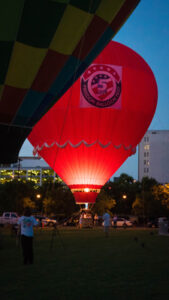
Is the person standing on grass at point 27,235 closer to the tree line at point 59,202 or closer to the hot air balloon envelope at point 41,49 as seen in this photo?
the hot air balloon envelope at point 41,49

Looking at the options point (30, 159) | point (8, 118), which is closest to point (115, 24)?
point (8, 118)

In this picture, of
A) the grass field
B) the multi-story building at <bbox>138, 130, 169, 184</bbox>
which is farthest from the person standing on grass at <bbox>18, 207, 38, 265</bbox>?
the multi-story building at <bbox>138, 130, 169, 184</bbox>

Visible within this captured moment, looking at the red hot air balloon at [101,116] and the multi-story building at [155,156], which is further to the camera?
the multi-story building at [155,156]

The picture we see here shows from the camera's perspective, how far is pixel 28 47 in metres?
9.61

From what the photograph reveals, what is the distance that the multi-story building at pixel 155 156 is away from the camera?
121188 millimetres

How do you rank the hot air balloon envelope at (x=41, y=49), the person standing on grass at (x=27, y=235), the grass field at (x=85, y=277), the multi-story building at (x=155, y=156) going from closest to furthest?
the grass field at (x=85, y=277)
the hot air balloon envelope at (x=41, y=49)
the person standing on grass at (x=27, y=235)
the multi-story building at (x=155, y=156)

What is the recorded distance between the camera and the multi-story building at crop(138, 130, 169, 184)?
12119cm

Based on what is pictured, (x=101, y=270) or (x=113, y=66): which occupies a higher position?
(x=113, y=66)

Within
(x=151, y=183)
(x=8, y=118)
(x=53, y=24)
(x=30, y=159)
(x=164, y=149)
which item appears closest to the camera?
(x=53, y=24)

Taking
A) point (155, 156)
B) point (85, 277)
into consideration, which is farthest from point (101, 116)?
point (155, 156)

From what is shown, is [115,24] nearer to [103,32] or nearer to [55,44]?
[103,32]

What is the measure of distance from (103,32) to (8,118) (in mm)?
3127

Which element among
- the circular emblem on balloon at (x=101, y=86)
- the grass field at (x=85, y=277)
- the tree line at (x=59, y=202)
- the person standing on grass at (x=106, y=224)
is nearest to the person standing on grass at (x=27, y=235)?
the grass field at (x=85, y=277)

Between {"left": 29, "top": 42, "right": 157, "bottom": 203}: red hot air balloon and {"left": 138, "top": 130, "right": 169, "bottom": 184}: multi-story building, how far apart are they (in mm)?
93843
